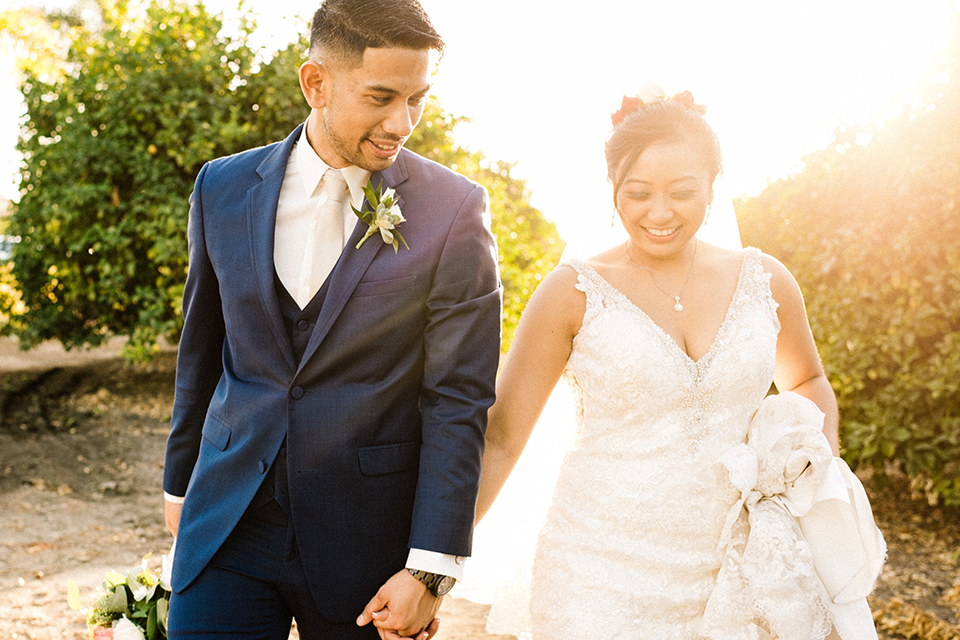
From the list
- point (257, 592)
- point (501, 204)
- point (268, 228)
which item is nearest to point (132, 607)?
point (257, 592)

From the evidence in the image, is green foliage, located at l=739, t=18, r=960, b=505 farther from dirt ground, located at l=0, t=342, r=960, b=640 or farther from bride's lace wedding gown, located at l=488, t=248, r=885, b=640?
bride's lace wedding gown, located at l=488, t=248, r=885, b=640

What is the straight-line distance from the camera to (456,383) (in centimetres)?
204

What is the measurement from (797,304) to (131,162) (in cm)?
648

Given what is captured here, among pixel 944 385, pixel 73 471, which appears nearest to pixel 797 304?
pixel 944 385

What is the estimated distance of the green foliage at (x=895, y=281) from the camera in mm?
5184

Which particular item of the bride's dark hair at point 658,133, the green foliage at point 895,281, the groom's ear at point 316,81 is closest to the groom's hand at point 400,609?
the groom's ear at point 316,81

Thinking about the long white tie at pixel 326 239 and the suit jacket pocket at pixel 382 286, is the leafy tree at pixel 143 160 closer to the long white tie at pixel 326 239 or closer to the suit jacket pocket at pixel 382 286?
the long white tie at pixel 326 239

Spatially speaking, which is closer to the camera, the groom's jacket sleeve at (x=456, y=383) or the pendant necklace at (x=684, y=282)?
the groom's jacket sleeve at (x=456, y=383)

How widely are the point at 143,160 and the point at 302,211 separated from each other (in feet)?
19.5

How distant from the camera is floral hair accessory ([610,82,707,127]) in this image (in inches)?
107

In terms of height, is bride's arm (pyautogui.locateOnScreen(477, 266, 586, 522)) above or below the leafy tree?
below

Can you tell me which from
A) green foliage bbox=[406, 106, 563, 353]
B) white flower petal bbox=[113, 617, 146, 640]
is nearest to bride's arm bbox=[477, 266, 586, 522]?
white flower petal bbox=[113, 617, 146, 640]

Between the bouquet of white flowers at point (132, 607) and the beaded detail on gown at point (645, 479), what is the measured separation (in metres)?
1.29

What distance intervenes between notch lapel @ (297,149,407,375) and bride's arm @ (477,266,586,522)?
2.42ft
